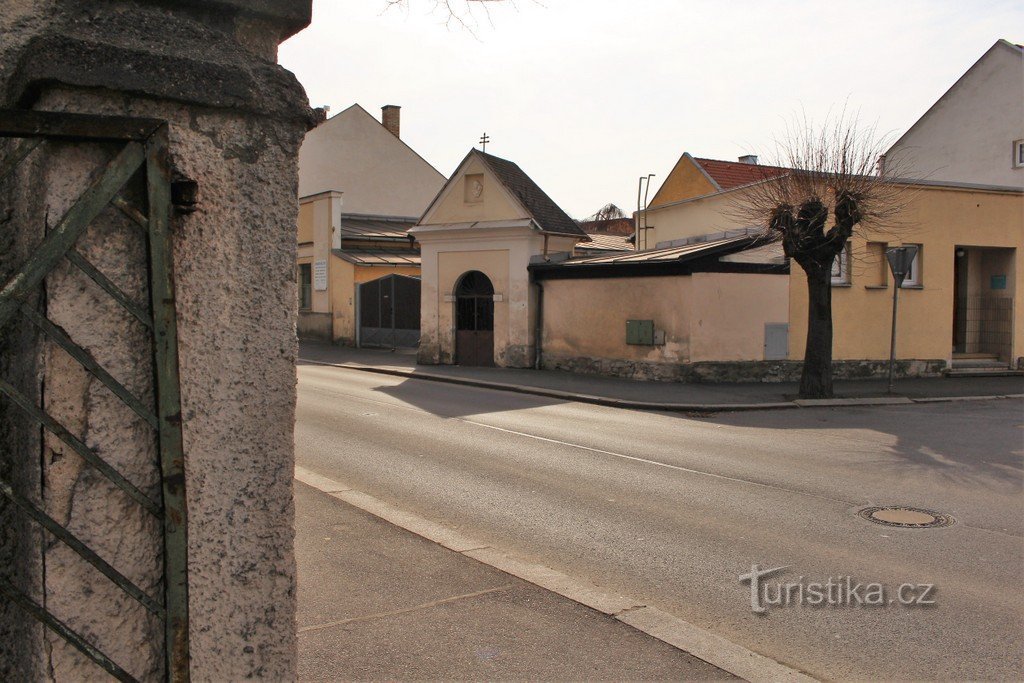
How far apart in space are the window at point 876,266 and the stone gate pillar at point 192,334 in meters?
20.7

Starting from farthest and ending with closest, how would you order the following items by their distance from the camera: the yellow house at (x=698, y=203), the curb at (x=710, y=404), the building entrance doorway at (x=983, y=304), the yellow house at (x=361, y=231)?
the yellow house at (x=361, y=231) → the building entrance doorway at (x=983, y=304) → the yellow house at (x=698, y=203) → the curb at (x=710, y=404)

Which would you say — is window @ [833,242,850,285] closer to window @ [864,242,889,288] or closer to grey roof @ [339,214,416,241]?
window @ [864,242,889,288]

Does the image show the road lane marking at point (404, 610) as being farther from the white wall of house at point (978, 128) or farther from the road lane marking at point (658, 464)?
the white wall of house at point (978, 128)

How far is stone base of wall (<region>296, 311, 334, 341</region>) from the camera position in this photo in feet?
105

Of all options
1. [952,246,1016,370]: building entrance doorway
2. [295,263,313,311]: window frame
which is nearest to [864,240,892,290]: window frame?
[952,246,1016,370]: building entrance doorway

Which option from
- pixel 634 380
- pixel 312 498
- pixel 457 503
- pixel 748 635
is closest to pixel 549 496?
pixel 457 503

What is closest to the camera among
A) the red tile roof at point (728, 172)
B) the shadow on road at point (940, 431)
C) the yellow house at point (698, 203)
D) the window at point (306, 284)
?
the shadow on road at point (940, 431)

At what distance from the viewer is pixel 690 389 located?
59.4ft

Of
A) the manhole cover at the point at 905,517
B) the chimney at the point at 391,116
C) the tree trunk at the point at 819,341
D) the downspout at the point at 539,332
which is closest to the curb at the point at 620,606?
the manhole cover at the point at 905,517

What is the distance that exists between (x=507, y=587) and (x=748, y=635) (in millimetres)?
1423

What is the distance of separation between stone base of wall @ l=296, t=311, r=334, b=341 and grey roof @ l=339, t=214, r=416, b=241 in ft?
11.1

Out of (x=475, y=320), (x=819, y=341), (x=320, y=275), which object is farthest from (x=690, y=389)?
(x=320, y=275)

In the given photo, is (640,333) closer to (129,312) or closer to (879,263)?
(879,263)

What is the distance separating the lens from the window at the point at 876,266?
21047 mm
